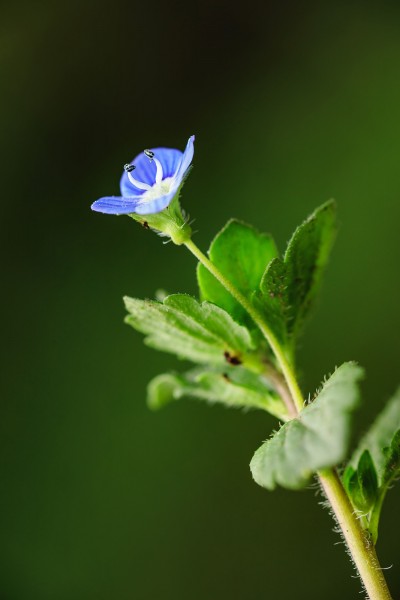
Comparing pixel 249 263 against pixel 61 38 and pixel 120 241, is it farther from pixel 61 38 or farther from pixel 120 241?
pixel 61 38

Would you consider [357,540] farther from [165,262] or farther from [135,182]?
[165,262]

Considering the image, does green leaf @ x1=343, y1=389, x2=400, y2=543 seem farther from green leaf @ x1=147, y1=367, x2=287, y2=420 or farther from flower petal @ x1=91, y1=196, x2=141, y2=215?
flower petal @ x1=91, y1=196, x2=141, y2=215

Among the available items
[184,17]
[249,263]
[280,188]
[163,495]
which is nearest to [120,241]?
[280,188]

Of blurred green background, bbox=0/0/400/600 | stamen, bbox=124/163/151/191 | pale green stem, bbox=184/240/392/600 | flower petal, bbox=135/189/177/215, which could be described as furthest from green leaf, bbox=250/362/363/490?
blurred green background, bbox=0/0/400/600

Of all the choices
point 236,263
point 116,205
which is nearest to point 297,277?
point 236,263

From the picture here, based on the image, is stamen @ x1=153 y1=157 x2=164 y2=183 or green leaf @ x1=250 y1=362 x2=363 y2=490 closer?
green leaf @ x1=250 y1=362 x2=363 y2=490

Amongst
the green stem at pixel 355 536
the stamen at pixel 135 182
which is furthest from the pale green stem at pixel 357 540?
the stamen at pixel 135 182

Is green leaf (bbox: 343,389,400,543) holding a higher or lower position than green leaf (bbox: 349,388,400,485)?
lower
